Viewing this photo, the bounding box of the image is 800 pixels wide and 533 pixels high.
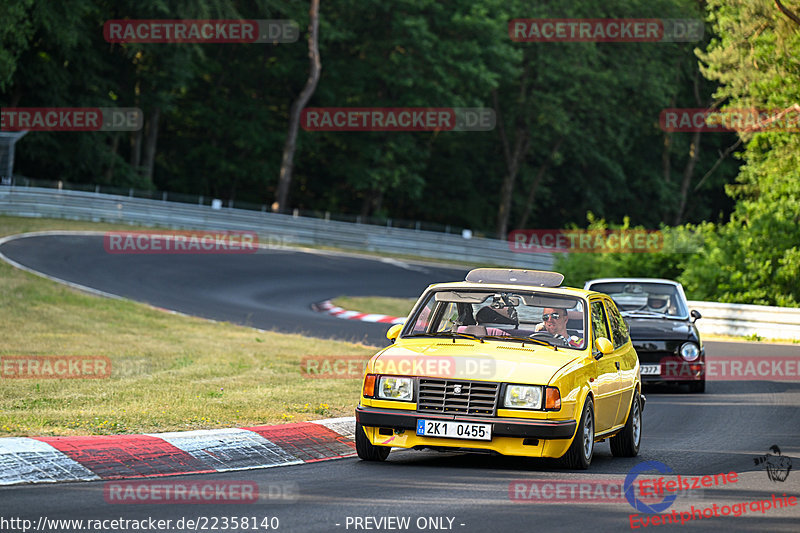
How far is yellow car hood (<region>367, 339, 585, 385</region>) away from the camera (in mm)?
8852

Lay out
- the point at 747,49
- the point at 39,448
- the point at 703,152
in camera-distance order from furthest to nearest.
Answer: the point at 703,152 < the point at 747,49 < the point at 39,448

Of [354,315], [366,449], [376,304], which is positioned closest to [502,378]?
[366,449]

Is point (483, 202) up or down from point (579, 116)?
down

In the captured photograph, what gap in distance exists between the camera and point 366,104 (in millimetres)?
58594

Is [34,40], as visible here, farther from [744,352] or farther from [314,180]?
[744,352]

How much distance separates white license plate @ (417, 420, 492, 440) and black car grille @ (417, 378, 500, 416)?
4.2 inches

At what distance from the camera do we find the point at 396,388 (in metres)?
9.04

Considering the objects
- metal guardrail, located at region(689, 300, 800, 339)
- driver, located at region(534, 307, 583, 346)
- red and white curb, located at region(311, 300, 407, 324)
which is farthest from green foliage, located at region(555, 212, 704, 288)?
driver, located at region(534, 307, 583, 346)

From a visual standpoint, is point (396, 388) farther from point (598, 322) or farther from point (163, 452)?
point (598, 322)

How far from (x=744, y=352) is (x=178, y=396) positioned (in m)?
13.7

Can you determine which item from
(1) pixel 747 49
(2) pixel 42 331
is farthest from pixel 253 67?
(2) pixel 42 331

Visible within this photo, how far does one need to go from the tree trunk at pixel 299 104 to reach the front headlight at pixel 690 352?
3842 centimetres

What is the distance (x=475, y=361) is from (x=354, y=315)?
1784cm

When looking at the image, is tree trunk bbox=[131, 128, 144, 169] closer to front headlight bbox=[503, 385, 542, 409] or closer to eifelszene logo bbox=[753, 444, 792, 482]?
eifelszene logo bbox=[753, 444, 792, 482]
